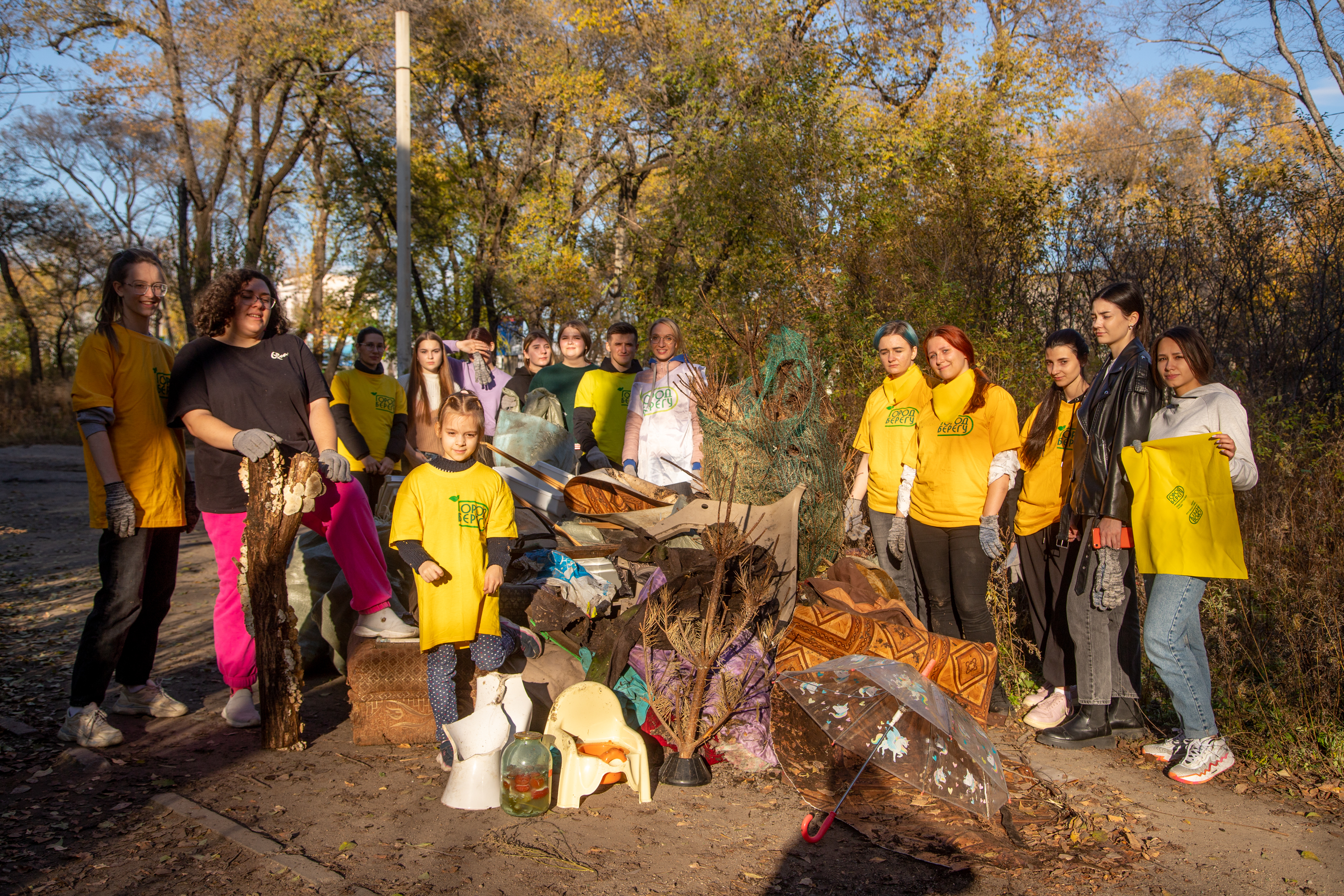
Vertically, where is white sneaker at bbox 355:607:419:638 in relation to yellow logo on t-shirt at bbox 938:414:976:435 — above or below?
below

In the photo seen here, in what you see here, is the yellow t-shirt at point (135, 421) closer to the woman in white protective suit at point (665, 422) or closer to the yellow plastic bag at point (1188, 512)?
the woman in white protective suit at point (665, 422)

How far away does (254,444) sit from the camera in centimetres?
371

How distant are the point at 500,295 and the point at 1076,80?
12.5 metres

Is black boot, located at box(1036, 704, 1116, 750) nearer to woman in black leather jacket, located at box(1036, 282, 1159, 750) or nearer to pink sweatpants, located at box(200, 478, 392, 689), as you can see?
woman in black leather jacket, located at box(1036, 282, 1159, 750)

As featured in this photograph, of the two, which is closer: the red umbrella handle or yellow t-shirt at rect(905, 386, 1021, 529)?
Result: the red umbrella handle

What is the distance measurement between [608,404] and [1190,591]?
13.0ft

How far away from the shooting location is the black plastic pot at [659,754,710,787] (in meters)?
3.67

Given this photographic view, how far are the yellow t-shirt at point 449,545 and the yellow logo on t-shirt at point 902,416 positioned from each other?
223cm

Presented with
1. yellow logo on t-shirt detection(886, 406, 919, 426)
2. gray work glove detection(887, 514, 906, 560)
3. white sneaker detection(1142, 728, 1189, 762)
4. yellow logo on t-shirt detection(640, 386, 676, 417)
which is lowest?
white sneaker detection(1142, 728, 1189, 762)

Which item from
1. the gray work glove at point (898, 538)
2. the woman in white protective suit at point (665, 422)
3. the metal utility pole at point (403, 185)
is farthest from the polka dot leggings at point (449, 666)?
the metal utility pole at point (403, 185)

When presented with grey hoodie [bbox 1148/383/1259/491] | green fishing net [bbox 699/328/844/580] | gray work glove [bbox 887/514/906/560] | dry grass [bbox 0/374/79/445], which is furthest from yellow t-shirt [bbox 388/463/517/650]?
dry grass [bbox 0/374/79/445]

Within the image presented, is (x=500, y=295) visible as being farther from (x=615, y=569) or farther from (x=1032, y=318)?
(x=615, y=569)

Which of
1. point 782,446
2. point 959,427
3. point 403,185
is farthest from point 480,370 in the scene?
point 403,185

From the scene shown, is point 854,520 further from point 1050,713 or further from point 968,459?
point 1050,713
